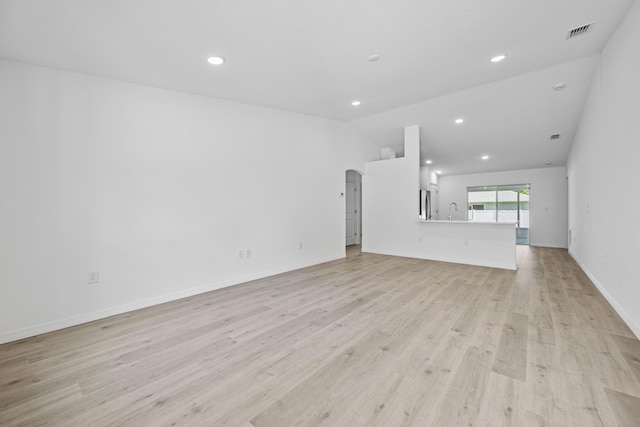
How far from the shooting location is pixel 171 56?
2.80 meters

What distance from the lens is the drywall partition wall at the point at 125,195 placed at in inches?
101

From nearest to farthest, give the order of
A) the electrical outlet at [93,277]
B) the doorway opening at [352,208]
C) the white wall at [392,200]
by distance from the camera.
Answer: the electrical outlet at [93,277], the white wall at [392,200], the doorway opening at [352,208]

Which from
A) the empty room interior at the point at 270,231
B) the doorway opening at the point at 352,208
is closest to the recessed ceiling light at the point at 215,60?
the empty room interior at the point at 270,231

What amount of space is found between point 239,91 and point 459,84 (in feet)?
10.8

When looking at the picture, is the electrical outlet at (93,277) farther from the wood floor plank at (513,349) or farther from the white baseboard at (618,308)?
the white baseboard at (618,308)

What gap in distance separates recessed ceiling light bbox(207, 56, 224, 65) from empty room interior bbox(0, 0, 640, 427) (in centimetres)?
2

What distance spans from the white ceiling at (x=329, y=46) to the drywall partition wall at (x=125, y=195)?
321 millimetres

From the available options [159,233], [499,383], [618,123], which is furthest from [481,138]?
[159,233]

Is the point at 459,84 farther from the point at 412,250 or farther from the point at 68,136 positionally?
the point at 68,136

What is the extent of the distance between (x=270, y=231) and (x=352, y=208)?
13.7 feet

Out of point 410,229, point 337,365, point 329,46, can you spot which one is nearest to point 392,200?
point 410,229

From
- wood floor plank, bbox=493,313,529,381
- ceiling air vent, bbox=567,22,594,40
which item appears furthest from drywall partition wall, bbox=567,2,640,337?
wood floor plank, bbox=493,313,529,381

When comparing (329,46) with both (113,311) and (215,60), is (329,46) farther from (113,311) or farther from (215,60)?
(113,311)

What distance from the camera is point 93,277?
288cm
